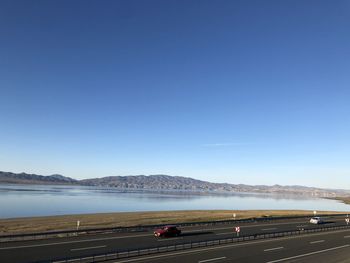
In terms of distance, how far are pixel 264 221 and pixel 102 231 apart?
31255 millimetres

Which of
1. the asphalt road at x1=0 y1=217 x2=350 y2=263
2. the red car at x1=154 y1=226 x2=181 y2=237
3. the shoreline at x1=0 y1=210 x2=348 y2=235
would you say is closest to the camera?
the asphalt road at x1=0 y1=217 x2=350 y2=263

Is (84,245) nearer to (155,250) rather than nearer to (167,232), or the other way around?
(155,250)

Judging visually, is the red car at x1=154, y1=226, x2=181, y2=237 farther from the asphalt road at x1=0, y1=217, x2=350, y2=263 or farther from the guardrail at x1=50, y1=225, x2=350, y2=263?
the guardrail at x1=50, y1=225, x2=350, y2=263

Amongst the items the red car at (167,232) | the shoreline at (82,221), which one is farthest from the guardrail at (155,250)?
the shoreline at (82,221)

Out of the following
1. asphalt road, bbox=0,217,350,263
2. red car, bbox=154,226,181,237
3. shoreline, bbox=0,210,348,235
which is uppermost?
red car, bbox=154,226,181,237

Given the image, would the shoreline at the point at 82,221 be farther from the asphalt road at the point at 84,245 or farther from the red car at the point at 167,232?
the red car at the point at 167,232

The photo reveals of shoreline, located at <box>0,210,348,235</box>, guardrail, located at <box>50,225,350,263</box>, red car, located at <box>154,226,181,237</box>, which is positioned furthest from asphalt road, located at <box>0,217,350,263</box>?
shoreline, located at <box>0,210,348,235</box>

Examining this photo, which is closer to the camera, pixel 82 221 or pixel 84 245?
pixel 84 245

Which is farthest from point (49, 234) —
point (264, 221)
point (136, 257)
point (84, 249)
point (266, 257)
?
point (264, 221)

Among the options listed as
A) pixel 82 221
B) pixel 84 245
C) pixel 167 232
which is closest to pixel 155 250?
pixel 84 245

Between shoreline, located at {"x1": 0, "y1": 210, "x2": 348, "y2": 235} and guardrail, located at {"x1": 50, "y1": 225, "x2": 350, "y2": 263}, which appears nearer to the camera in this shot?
guardrail, located at {"x1": 50, "y1": 225, "x2": 350, "y2": 263}

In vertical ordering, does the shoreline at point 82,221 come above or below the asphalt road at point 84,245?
below

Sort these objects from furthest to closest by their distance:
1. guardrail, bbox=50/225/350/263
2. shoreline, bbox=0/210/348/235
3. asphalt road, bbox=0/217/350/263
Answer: shoreline, bbox=0/210/348/235
asphalt road, bbox=0/217/350/263
guardrail, bbox=50/225/350/263

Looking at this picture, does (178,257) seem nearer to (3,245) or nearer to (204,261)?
(204,261)
